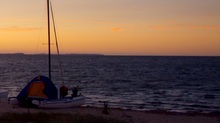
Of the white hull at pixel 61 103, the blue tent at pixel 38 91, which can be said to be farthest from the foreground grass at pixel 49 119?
the blue tent at pixel 38 91

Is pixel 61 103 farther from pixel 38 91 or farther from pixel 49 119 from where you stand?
pixel 49 119

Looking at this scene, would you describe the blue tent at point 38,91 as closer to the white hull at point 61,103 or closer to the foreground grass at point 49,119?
the white hull at point 61,103

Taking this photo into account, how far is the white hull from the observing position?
86.0ft

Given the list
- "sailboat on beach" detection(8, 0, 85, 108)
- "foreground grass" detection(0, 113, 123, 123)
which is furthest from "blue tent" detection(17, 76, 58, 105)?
"foreground grass" detection(0, 113, 123, 123)

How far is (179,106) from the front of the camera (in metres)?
32.7

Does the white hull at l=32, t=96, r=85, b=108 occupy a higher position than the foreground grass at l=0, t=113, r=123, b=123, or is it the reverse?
the foreground grass at l=0, t=113, r=123, b=123

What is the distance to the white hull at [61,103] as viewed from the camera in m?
26.2

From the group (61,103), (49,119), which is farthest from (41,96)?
(49,119)

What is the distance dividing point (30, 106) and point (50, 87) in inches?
70.1

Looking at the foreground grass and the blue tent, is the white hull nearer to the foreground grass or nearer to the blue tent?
the blue tent

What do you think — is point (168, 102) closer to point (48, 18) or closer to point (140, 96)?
point (140, 96)

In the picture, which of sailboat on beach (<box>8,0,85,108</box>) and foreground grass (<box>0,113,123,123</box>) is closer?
foreground grass (<box>0,113,123,123</box>)

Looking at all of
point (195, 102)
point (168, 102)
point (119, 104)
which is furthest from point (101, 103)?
point (195, 102)

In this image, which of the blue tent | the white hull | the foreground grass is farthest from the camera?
the blue tent
